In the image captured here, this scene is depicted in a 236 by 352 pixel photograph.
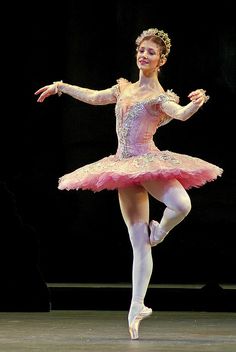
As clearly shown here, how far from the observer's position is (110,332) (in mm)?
4410

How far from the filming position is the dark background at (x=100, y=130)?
23.8 feet

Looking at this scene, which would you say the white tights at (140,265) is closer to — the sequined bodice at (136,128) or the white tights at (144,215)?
the white tights at (144,215)

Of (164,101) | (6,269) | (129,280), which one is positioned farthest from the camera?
(129,280)

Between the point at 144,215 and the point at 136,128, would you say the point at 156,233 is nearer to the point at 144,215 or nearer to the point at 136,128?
the point at 144,215

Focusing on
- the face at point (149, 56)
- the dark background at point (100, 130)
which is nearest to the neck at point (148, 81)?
the face at point (149, 56)

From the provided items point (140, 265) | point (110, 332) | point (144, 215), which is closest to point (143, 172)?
point (144, 215)

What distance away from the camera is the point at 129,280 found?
7203 mm

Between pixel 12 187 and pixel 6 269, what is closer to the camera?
pixel 6 269

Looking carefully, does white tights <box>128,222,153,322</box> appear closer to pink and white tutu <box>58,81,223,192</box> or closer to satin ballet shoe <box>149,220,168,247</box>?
satin ballet shoe <box>149,220,168,247</box>

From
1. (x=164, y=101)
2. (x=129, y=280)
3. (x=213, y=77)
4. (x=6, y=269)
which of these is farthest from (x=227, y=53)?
(x=164, y=101)

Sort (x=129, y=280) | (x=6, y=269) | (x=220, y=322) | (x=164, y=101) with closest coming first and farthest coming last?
1. (x=164, y=101)
2. (x=220, y=322)
3. (x=6, y=269)
4. (x=129, y=280)

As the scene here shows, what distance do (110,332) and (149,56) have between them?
1.21 metres

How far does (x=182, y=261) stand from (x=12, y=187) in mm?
1380

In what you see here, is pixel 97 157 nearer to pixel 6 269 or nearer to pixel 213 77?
pixel 213 77
